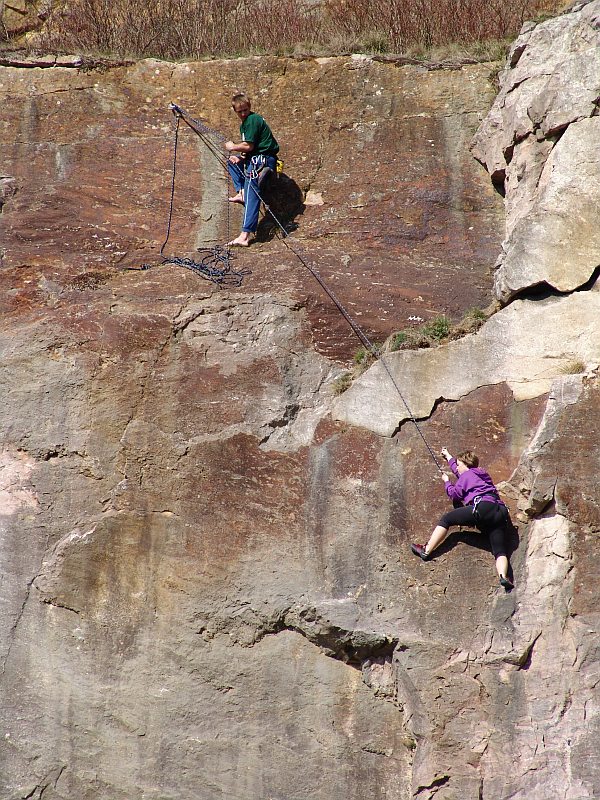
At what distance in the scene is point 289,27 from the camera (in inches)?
534

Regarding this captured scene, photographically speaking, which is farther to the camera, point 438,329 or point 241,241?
point 241,241

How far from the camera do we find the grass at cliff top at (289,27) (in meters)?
12.9

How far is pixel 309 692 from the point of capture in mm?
8367

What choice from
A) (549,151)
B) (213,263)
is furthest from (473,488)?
(549,151)

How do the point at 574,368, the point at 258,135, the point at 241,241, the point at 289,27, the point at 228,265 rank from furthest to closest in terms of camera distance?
the point at 289,27, the point at 258,135, the point at 241,241, the point at 228,265, the point at 574,368

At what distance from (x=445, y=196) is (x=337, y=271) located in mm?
1971

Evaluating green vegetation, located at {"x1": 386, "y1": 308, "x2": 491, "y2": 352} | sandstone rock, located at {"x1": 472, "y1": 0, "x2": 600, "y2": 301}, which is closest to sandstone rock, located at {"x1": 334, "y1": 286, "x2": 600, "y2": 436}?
green vegetation, located at {"x1": 386, "y1": 308, "x2": 491, "y2": 352}

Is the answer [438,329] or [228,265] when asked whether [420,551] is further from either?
[228,265]

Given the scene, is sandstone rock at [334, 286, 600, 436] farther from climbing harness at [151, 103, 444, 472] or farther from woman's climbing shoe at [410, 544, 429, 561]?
woman's climbing shoe at [410, 544, 429, 561]

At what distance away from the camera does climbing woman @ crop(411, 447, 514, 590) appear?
8109 mm

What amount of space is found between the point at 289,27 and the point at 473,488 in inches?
319

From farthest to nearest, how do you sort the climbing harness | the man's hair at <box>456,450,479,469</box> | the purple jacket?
1. the climbing harness
2. the man's hair at <box>456,450,479,469</box>
3. the purple jacket

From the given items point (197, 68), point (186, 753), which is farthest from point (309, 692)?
point (197, 68)

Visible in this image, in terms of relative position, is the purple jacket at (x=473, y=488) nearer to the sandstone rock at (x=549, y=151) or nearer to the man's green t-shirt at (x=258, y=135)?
the sandstone rock at (x=549, y=151)
